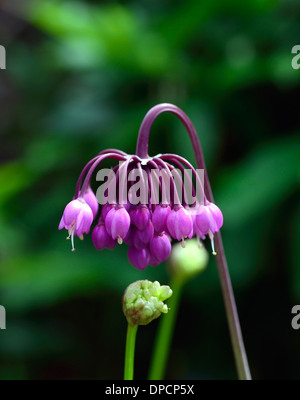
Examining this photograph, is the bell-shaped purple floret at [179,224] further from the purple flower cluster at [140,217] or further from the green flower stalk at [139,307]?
the green flower stalk at [139,307]

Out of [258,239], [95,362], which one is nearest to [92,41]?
[258,239]

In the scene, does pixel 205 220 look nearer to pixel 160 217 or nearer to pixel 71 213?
pixel 160 217

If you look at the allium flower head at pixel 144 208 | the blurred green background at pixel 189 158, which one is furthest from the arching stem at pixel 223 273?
the blurred green background at pixel 189 158

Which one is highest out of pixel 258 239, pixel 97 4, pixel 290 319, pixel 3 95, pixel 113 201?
pixel 3 95

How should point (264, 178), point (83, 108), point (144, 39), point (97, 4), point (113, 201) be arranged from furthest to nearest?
point (97, 4)
point (83, 108)
point (144, 39)
point (264, 178)
point (113, 201)

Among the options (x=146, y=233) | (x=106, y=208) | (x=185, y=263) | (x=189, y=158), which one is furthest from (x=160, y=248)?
(x=189, y=158)
